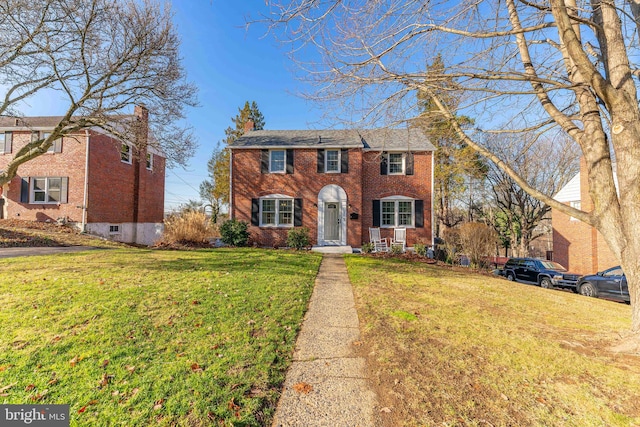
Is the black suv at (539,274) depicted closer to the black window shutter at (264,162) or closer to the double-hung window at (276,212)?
the double-hung window at (276,212)

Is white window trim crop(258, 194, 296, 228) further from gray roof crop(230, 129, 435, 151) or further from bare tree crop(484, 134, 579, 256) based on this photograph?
bare tree crop(484, 134, 579, 256)

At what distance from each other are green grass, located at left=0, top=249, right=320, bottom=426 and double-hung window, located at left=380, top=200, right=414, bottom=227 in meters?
10.00

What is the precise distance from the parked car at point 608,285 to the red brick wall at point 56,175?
78.5 feet

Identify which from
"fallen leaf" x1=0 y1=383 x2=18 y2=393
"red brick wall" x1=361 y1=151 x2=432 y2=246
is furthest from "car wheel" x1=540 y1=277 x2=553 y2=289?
"fallen leaf" x1=0 y1=383 x2=18 y2=393

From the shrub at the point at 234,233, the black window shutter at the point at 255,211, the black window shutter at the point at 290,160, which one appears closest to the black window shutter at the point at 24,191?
the shrub at the point at 234,233

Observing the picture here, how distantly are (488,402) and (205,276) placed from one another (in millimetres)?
5542

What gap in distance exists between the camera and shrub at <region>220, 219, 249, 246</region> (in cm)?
1346

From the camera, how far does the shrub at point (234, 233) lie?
44.2 feet

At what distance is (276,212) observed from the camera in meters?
14.7

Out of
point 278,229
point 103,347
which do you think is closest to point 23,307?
point 103,347

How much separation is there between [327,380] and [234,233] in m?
11.8

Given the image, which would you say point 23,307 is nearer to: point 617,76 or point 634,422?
point 634,422

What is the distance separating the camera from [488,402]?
2.26 meters

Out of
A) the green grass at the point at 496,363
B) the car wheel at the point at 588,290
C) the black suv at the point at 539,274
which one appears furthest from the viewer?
the black suv at the point at 539,274
